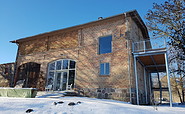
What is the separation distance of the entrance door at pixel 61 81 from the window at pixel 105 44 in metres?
3.81

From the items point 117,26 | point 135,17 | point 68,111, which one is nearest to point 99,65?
point 117,26

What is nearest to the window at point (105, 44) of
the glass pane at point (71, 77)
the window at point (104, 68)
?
the window at point (104, 68)

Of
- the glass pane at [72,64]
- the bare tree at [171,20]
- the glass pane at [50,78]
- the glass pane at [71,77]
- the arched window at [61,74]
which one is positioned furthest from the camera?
the glass pane at [50,78]

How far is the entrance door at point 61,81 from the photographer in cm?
1232

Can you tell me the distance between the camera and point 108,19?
11.5m

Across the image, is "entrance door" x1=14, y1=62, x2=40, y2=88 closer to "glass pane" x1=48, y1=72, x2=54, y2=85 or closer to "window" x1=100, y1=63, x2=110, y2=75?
"glass pane" x1=48, y1=72, x2=54, y2=85

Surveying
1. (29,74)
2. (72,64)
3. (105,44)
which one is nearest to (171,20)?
(105,44)

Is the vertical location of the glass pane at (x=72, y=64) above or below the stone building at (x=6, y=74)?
above

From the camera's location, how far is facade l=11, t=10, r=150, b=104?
1020cm

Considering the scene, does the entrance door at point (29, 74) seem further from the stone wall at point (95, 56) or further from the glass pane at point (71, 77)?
the glass pane at point (71, 77)

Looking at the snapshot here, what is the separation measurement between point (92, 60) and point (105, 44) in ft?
5.38


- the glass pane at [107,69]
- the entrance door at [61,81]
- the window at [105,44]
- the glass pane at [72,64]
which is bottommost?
the entrance door at [61,81]

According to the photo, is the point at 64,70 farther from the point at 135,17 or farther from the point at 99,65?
the point at 135,17

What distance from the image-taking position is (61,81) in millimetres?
12555
